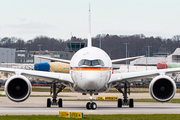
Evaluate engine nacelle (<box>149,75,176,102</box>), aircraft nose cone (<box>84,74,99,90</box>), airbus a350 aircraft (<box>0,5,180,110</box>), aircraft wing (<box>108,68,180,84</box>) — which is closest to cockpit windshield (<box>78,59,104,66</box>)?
airbus a350 aircraft (<box>0,5,180,110</box>)

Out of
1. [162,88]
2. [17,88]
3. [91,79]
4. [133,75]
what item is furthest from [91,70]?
[17,88]

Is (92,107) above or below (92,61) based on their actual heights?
below

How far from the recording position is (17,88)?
24.9 metres

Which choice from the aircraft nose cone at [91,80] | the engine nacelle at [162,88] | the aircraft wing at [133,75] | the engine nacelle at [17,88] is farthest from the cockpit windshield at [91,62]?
the engine nacelle at [17,88]

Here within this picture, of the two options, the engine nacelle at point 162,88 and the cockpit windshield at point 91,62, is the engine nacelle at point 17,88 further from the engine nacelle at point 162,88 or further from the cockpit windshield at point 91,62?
the engine nacelle at point 162,88

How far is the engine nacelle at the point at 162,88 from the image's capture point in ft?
80.0

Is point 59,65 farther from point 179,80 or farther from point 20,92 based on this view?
point 20,92

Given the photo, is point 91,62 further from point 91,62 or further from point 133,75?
point 133,75

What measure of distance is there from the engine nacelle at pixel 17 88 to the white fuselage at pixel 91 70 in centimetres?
340

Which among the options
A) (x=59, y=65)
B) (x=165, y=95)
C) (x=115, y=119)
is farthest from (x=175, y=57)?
(x=115, y=119)

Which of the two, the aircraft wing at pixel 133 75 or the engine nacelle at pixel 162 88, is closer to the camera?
the engine nacelle at pixel 162 88

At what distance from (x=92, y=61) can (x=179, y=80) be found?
7188 centimetres

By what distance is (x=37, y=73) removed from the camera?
26219 millimetres

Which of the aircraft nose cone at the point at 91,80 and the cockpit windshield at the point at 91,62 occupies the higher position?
the cockpit windshield at the point at 91,62
